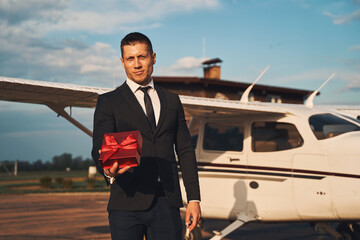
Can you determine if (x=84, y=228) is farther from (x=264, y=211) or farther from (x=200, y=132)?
(x=264, y=211)

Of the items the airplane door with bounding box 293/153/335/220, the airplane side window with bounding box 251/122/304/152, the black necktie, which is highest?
the black necktie

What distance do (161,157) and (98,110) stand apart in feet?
1.64

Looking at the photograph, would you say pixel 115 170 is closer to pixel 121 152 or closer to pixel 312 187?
pixel 121 152

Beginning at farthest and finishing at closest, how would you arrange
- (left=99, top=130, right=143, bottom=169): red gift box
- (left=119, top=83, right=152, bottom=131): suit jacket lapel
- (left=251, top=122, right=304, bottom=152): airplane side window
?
1. (left=251, top=122, right=304, bottom=152): airplane side window
2. (left=119, top=83, right=152, bottom=131): suit jacket lapel
3. (left=99, top=130, right=143, bottom=169): red gift box

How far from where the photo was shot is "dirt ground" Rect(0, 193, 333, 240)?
801 centimetres

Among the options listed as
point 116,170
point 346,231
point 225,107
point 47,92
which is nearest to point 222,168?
point 225,107

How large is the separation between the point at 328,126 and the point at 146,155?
4060mm

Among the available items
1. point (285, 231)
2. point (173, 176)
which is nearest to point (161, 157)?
point (173, 176)

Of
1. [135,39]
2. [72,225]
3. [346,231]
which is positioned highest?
[135,39]

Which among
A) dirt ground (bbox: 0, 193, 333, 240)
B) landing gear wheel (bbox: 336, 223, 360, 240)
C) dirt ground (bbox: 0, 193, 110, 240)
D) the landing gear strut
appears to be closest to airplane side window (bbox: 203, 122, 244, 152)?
the landing gear strut

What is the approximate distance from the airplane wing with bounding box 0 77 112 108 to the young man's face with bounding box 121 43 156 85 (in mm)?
2248

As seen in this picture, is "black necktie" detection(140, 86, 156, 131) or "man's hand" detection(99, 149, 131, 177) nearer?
"man's hand" detection(99, 149, 131, 177)

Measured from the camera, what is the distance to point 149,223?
233 centimetres

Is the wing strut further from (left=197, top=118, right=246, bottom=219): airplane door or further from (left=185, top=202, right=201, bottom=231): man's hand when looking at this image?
(left=185, top=202, right=201, bottom=231): man's hand
